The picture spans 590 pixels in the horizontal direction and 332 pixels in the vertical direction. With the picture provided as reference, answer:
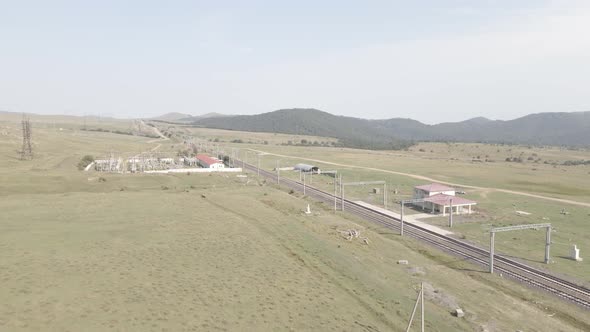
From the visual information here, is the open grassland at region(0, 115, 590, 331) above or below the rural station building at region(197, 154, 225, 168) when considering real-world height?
below

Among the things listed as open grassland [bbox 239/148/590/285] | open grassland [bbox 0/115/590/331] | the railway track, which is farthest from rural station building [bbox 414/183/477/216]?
open grassland [bbox 0/115/590/331]

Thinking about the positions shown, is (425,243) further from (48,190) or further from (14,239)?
(48,190)

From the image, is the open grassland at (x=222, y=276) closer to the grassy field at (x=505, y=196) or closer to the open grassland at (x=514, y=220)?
the open grassland at (x=514, y=220)

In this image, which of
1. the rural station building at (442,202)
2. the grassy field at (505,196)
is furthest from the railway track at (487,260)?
the rural station building at (442,202)

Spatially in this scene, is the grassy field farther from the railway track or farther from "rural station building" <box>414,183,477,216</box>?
"rural station building" <box>414,183,477,216</box>

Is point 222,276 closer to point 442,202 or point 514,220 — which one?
point 442,202
